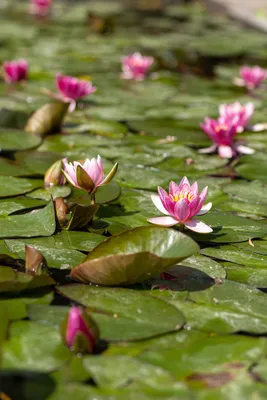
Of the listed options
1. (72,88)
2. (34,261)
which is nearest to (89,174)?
(34,261)

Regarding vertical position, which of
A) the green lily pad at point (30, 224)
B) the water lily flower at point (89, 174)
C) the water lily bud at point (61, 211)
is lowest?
the green lily pad at point (30, 224)

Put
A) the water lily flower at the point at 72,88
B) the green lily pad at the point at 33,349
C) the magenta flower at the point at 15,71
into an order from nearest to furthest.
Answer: the green lily pad at the point at 33,349
the water lily flower at the point at 72,88
the magenta flower at the point at 15,71

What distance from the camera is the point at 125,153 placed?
312cm

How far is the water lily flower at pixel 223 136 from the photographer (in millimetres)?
3123

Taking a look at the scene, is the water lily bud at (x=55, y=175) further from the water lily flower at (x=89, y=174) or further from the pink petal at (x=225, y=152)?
the pink petal at (x=225, y=152)

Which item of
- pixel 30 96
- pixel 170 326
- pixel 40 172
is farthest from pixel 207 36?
pixel 170 326

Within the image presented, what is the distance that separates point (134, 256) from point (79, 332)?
1.05ft

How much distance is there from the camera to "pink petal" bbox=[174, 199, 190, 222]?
2043mm

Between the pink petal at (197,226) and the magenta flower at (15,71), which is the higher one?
the pink petal at (197,226)

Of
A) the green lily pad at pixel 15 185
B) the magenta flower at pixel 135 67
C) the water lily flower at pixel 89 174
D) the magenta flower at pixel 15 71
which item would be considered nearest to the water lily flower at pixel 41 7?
the magenta flower at pixel 135 67

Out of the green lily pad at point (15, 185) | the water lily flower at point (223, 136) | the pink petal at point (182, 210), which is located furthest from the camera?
the water lily flower at point (223, 136)

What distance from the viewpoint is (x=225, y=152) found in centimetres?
313

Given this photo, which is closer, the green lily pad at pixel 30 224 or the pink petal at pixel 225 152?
the green lily pad at pixel 30 224

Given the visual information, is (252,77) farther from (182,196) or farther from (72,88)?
(182,196)
